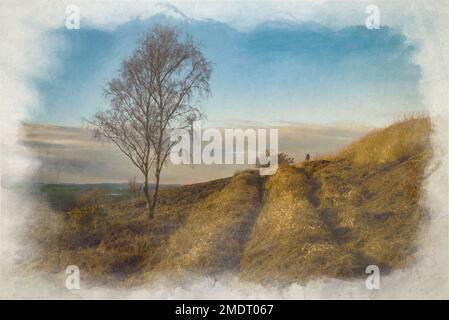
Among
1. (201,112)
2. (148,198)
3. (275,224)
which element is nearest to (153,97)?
(201,112)

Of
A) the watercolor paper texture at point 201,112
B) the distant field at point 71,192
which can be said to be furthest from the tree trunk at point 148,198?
the distant field at point 71,192

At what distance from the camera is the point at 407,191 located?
661cm

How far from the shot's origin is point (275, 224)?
6574 millimetres

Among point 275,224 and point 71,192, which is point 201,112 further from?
point 71,192

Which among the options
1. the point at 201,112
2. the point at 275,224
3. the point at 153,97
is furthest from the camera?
the point at 201,112

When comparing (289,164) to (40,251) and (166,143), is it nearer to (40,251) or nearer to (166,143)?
(166,143)

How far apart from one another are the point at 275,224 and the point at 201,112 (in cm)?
186

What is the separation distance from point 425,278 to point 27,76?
6037 mm

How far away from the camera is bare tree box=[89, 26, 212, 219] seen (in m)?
6.79

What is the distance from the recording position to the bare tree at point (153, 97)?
6.79 metres

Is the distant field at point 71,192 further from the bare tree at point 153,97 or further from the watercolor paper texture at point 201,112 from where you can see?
the bare tree at point 153,97

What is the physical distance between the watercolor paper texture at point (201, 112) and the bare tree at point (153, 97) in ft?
0.06
